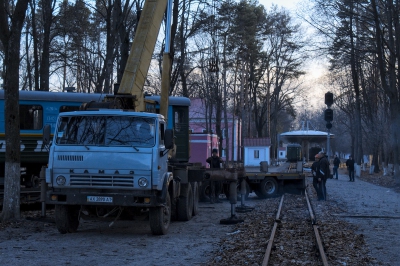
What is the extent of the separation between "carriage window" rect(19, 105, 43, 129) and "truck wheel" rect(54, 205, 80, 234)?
5.56m

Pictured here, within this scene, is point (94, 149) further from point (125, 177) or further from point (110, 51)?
point (110, 51)

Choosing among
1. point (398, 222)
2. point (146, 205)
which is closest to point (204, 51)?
point (398, 222)

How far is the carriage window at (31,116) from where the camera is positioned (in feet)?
55.9

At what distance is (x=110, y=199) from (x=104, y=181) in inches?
14.7

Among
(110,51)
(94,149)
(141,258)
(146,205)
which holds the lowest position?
(141,258)

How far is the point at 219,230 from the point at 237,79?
35366 millimetres

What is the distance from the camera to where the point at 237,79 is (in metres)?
47.7

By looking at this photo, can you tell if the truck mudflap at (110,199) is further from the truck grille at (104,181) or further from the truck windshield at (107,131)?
the truck windshield at (107,131)

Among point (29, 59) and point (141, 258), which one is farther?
point (29, 59)

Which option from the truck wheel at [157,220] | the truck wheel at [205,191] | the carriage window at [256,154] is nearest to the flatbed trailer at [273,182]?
the truck wheel at [205,191]

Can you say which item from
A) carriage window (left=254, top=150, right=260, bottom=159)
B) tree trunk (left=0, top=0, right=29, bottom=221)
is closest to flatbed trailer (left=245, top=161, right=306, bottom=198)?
tree trunk (left=0, top=0, right=29, bottom=221)

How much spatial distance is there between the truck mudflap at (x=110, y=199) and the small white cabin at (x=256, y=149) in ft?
153

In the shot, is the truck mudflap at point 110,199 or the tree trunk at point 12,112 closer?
the truck mudflap at point 110,199

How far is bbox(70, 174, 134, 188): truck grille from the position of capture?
1109 centimetres
